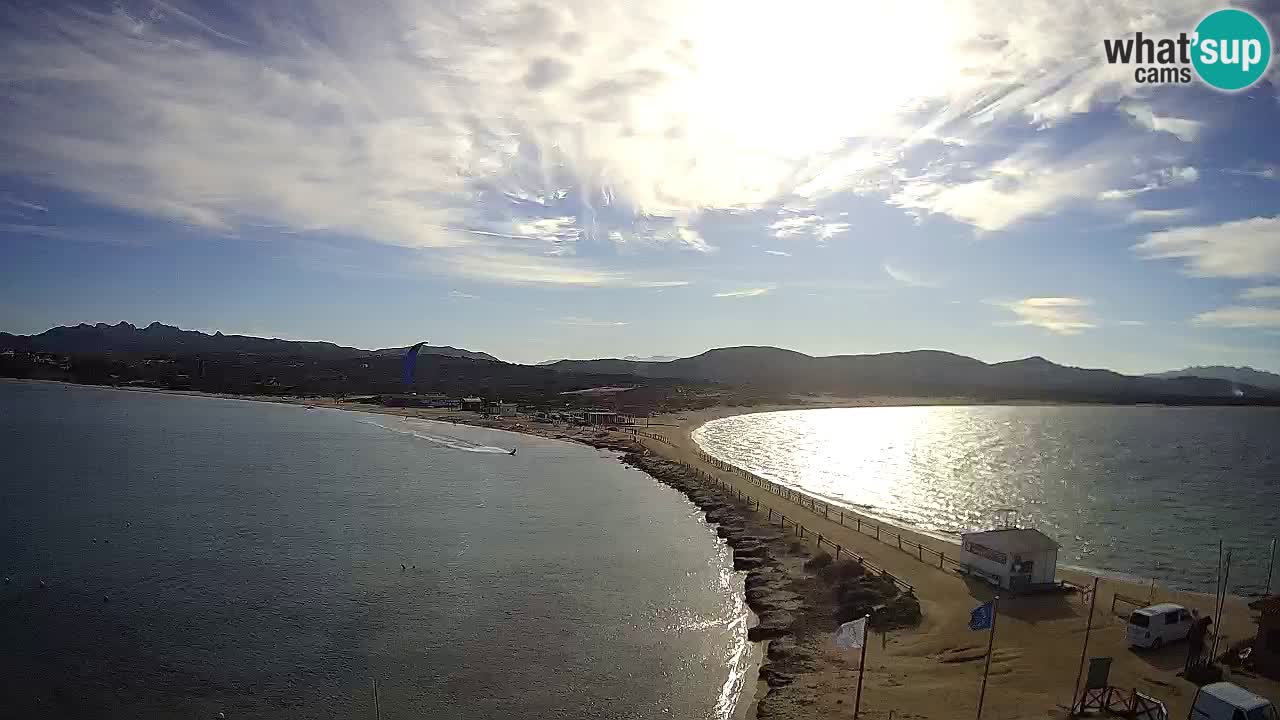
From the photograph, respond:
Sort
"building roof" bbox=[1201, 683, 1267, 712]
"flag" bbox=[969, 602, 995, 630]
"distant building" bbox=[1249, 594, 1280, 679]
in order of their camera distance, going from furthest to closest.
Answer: "distant building" bbox=[1249, 594, 1280, 679]
"flag" bbox=[969, 602, 995, 630]
"building roof" bbox=[1201, 683, 1267, 712]

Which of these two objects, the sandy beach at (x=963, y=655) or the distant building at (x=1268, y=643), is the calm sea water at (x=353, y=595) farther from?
the distant building at (x=1268, y=643)

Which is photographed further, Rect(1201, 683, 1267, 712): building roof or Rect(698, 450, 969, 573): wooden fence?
Rect(698, 450, 969, 573): wooden fence

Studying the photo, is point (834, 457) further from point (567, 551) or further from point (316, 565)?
point (316, 565)

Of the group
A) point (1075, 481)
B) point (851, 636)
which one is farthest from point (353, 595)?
point (1075, 481)

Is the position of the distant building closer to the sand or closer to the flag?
the sand

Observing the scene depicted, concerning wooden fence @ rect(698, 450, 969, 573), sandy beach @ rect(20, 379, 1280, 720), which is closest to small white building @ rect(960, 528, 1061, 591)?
sandy beach @ rect(20, 379, 1280, 720)

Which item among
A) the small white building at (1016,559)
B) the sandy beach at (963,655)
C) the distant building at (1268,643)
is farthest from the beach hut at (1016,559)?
the distant building at (1268,643)

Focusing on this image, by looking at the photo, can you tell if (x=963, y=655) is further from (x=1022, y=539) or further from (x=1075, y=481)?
(x=1075, y=481)

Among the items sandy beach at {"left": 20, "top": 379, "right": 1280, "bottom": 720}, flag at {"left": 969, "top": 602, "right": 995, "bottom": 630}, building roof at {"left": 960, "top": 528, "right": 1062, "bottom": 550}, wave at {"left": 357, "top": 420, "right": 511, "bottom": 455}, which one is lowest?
sandy beach at {"left": 20, "top": 379, "right": 1280, "bottom": 720}
